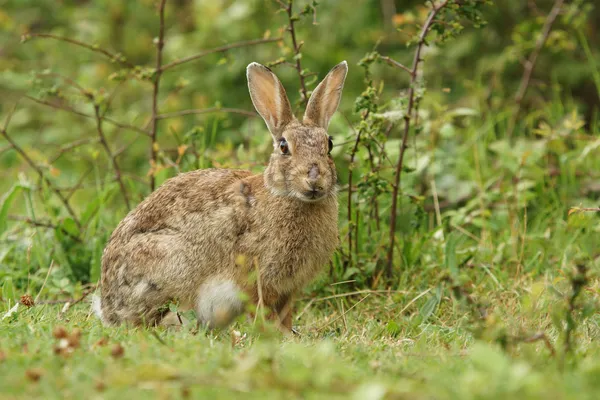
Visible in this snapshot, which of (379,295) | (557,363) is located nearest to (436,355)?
(557,363)

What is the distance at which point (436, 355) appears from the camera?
10.6 ft

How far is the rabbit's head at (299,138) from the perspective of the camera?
4316mm

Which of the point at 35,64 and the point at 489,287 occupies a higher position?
the point at 35,64

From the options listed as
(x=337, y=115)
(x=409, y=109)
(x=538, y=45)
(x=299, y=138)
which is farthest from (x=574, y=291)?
(x=538, y=45)

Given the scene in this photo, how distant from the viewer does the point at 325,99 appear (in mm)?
4715

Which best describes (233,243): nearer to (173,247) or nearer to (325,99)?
(173,247)

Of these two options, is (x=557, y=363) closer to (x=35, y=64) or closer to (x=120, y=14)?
(x=120, y=14)

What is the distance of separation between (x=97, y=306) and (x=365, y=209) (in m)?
1.82

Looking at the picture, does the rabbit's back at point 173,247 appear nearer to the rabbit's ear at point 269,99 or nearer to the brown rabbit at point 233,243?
the brown rabbit at point 233,243

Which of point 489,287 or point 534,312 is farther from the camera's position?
point 489,287

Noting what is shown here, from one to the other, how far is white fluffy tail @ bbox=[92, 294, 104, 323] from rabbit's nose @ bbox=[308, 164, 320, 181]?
1.44 m

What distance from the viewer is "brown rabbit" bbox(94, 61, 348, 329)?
434 centimetres

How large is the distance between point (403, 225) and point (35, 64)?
273 inches

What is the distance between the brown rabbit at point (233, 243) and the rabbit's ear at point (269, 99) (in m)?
0.08
